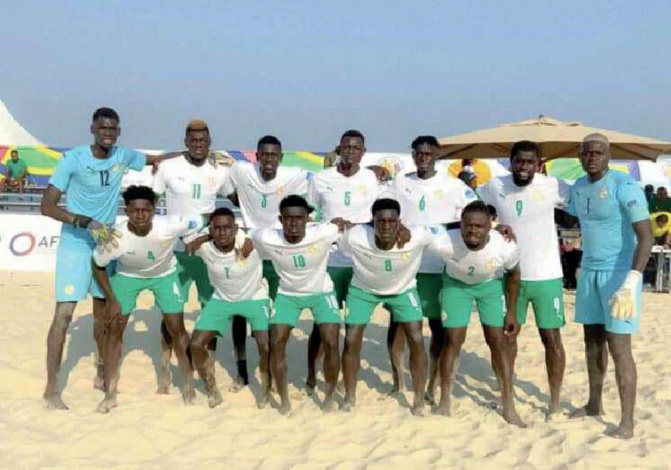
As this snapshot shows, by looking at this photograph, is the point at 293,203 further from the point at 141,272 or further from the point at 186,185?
the point at 141,272

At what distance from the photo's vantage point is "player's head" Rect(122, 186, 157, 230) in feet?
16.9

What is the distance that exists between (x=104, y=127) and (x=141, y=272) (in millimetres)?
1229

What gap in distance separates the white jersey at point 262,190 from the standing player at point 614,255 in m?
2.45

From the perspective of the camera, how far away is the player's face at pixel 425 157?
553 centimetres

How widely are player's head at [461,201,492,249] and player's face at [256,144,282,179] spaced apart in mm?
1864

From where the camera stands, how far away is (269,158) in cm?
583

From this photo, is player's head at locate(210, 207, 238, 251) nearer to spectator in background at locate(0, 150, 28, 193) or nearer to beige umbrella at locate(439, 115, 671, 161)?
beige umbrella at locate(439, 115, 671, 161)

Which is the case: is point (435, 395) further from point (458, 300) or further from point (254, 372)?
point (254, 372)

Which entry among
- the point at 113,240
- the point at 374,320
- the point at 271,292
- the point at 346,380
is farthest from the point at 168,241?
the point at 374,320

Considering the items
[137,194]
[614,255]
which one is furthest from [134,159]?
[614,255]

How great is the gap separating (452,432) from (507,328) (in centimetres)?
97

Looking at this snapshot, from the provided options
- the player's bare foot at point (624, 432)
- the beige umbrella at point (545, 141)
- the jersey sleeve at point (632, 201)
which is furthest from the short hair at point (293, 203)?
the beige umbrella at point (545, 141)

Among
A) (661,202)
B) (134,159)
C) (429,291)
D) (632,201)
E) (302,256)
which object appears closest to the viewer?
(632,201)

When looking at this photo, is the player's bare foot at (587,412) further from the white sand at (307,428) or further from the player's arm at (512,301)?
the player's arm at (512,301)
